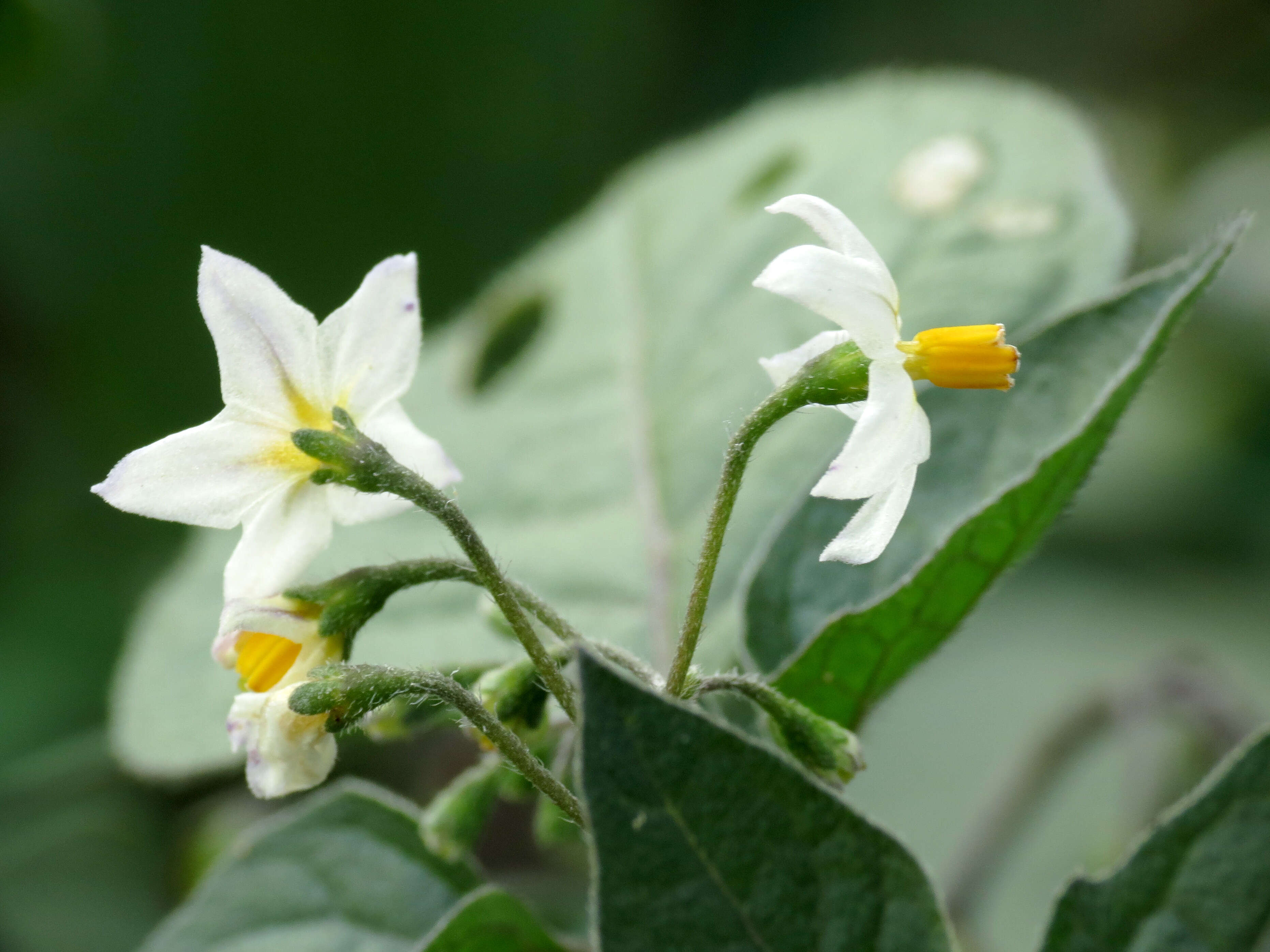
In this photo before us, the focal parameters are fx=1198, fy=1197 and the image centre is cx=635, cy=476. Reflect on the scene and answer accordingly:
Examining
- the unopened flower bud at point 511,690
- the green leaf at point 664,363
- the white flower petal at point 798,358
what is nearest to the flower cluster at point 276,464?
the unopened flower bud at point 511,690

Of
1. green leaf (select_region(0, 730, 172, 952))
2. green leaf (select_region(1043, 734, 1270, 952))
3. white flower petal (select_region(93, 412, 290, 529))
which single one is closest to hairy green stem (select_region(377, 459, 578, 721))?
white flower petal (select_region(93, 412, 290, 529))

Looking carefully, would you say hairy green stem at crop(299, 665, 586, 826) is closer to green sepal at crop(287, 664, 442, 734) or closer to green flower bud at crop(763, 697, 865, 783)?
green sepal at crop(287, 664, 442, 734)

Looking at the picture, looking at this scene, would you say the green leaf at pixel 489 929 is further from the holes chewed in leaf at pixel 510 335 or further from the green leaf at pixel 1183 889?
the holes chewed in leaf at pixel 510 335

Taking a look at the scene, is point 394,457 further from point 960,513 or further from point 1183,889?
point 1183,889

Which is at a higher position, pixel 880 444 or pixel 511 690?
pixel 880 444

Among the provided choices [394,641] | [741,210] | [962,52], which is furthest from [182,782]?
[962,52]

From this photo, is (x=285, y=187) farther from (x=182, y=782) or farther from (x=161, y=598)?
(x=182, y=782)

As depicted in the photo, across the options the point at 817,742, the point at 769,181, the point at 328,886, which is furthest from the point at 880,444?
the point at 769,181
